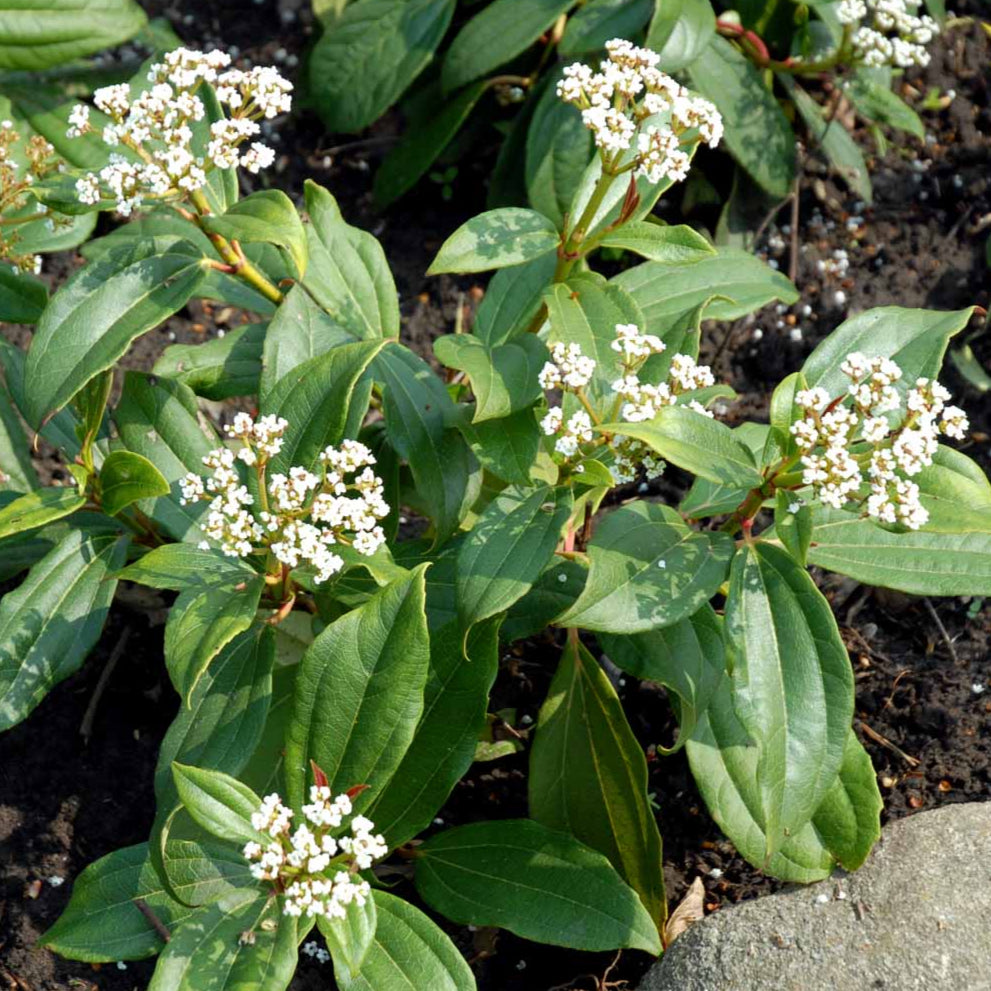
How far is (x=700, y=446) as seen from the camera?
2449mm

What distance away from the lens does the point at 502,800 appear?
10.8 ft

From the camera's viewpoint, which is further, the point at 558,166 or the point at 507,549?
the point at 558,166

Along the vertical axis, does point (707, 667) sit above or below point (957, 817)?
above

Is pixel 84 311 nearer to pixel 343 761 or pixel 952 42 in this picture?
pixel 343 761

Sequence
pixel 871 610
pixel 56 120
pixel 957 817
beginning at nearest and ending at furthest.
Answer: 1. pixel 957 817
2. pixel 871 610
3. pixel 56 120

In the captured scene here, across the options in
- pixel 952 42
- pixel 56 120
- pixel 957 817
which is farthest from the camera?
pixel 952 42

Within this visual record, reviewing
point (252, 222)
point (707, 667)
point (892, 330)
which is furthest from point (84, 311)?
point (892, 330)

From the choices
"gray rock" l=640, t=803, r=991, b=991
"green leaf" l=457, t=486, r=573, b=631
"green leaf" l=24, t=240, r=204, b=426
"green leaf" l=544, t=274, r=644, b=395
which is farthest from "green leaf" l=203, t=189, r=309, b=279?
"gray rock" l=640, t=803, r=991, b=991

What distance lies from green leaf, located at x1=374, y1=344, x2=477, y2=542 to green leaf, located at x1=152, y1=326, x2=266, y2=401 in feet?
1.32

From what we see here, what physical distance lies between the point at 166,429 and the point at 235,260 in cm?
43

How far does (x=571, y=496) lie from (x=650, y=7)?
1920 millimetres

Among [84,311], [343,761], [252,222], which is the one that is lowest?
[343,761]

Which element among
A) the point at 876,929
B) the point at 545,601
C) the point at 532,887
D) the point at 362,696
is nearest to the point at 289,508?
the point at 362,696

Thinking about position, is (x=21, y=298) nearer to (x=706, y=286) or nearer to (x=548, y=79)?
(x=706, y=286)
